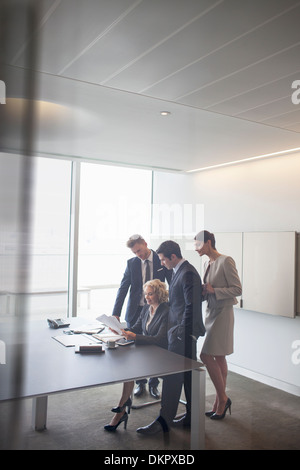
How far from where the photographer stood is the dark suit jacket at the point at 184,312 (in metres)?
2.91

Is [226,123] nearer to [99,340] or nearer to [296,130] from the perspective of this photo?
[296,130]

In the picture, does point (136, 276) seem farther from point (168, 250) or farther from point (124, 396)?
point (124, 396)

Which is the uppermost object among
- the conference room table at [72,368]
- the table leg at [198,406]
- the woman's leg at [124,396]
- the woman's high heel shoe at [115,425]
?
the conference room table at [72,368]

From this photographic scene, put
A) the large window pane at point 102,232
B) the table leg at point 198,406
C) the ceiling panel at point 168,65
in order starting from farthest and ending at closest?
the large window pane at point 102,232 < the table leg at point 198,406 < the ceiling panel at point 168,65

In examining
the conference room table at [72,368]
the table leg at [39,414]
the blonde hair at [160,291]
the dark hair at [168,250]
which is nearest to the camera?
the conference room table at [72,368]

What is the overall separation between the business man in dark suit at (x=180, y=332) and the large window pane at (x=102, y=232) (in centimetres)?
142

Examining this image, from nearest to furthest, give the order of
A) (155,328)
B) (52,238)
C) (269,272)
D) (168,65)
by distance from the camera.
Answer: (168,65) < (155,328) < (269,272) < (52,238)

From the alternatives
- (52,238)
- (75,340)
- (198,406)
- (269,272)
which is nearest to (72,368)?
(75,340)

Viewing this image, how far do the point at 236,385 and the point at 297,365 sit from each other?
23.8 inches

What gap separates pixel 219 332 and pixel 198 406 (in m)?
1.04

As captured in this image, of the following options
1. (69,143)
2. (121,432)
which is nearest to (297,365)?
(121,432)

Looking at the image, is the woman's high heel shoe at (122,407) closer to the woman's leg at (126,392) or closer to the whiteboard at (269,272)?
the woman's leg at (126,392)

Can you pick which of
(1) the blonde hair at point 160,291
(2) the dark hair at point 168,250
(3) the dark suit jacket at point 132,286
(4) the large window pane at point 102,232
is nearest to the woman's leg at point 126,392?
(1) the blonde hair at point 160,291

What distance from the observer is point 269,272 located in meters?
3.89
